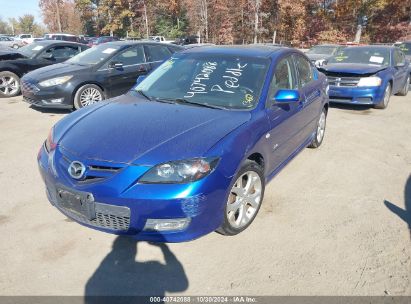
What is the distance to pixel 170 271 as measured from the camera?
2844 millimetres

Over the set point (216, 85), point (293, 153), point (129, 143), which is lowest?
point (293, 153)

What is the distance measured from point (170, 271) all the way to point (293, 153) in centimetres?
234

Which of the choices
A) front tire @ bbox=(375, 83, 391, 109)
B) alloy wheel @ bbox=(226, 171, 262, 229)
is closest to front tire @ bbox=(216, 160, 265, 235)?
alloy wheel @ bbox=(226, 171, 262, 229)

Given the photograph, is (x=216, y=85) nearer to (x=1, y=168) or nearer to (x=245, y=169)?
(x=245, y=169)

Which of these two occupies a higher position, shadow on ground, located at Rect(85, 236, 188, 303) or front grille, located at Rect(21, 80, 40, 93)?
front grille, located at Rect(21, 80, 40, 93)

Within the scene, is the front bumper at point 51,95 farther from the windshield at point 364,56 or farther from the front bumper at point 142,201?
the windshield at point 364,56

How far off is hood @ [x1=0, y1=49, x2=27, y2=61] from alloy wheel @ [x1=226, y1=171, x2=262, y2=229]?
899 cm

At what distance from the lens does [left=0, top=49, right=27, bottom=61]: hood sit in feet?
31.5

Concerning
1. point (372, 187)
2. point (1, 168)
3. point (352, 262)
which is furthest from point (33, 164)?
point (372, 187)

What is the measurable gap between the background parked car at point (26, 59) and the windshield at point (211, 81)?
681cm

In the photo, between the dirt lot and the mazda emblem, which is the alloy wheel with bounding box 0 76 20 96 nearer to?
the dirt lot

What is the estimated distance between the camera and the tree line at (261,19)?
103ft

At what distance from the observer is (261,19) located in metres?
35.7

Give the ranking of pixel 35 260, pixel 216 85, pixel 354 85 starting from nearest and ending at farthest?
pixel 35 260
pixel 216 85
pixel 354 85
